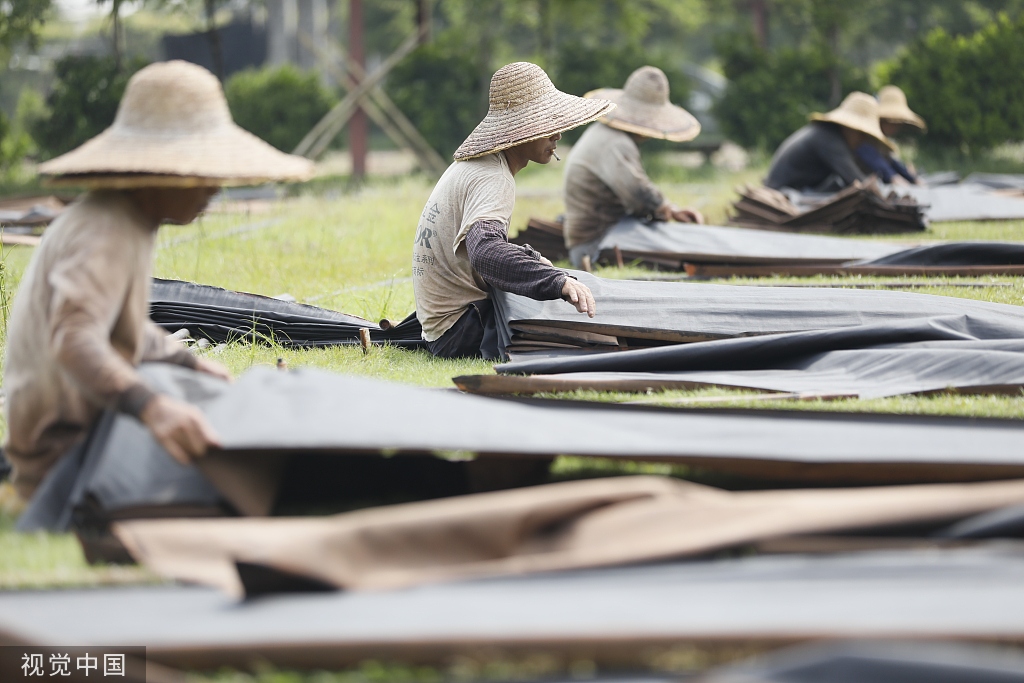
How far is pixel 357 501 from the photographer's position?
11.2ft

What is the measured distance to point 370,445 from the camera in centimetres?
291

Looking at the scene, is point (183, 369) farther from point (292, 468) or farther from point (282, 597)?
point (282, 597)

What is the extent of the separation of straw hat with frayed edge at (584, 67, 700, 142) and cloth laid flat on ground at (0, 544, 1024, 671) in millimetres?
5996

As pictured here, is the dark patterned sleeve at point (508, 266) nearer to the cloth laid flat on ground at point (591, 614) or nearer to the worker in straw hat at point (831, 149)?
the cloth laid flat on ground at point (591, 614)

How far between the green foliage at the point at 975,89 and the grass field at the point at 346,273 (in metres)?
2.77

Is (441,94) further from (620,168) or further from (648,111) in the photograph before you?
(620,168)

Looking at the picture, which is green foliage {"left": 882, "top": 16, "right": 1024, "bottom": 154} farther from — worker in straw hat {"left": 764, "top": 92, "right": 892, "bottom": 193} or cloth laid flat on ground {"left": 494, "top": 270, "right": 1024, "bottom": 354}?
cloth laid flat on ground {"left": 494, "top": 270, "right": 1024, "bottom": 354}

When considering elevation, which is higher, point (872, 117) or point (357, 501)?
point (872, 117)

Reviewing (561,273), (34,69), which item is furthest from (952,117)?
(34,69)

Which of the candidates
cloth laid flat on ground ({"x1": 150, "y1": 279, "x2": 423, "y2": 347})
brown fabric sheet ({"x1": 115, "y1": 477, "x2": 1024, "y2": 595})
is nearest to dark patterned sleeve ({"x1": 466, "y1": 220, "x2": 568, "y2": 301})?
cloth laid flat on ground ({"x1": 150, "y1": 279, "x2": 423, "y2": 347})

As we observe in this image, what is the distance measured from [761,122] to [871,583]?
53.6ft

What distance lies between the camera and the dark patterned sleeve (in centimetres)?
477

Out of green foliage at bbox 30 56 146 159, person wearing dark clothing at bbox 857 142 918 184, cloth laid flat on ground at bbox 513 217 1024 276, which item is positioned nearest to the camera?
cloth laid flat on ground at bbox 513 217 1024 276

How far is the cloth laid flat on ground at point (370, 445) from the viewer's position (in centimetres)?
292
